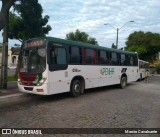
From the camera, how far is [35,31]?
2370cm

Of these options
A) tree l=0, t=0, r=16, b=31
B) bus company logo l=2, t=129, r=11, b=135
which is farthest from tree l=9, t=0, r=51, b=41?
bus company logo l=2, t=129, r=11, b=135

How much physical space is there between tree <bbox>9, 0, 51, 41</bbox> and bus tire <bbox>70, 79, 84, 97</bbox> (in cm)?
846

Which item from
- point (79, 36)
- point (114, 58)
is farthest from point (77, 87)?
point (79, 36)

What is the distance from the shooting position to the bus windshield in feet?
38.8

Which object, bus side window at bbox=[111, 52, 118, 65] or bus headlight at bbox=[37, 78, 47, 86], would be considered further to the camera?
bus side window at bbox=[111, 52, 118, 65]

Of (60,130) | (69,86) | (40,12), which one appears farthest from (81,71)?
(40,12)

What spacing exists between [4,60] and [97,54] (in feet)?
18.6

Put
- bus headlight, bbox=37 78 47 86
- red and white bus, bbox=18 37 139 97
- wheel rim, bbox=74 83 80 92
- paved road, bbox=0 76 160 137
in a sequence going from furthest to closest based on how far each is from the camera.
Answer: wheel rim, bbox=74 83 80 92
red and white bus, bbox=18 37 139 97
bus headlight, bbox=37 78 47 86
paved road, bbox=0 76 160 137

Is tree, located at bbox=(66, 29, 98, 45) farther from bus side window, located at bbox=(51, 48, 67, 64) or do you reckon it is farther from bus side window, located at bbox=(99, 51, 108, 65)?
bus side window, located at bbox=(51, 48, 67, 64)

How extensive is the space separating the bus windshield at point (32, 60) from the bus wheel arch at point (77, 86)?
2.27 meters

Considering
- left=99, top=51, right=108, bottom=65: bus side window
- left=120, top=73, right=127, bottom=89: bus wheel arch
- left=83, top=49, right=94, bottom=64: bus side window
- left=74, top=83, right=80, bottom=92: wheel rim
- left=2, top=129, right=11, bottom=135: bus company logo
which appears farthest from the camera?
left=120, top=73, right=127, bottom=89: bus wheel arch

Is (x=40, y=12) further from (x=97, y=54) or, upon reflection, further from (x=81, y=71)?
(x=81, y=71)

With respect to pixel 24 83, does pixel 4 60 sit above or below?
above

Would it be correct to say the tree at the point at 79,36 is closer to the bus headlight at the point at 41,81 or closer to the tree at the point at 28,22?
the tree at the point at 28,22
